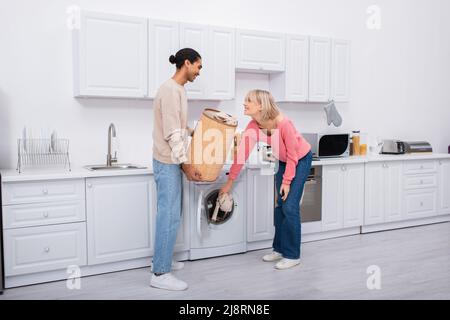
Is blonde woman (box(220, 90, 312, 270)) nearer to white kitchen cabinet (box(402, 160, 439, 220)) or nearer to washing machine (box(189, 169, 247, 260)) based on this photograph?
washing machine (box(189, 169, 247, 260))

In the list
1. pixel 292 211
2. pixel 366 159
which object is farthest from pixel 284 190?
pixel 366 159

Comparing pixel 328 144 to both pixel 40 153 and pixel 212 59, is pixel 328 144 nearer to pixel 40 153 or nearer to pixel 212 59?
pixel 212 59

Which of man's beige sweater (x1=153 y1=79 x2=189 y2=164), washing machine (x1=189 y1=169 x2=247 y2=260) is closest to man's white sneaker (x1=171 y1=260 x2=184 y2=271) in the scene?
washing machine (x1=189 y1=169 x2=247 y2=260)

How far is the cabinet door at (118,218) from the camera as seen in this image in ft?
10.5

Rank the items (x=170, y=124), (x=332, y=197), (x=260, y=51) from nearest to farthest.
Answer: (x=170, y=124)
(x=260, y=51)
(x=332, y=197)

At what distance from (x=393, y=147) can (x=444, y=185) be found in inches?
29.0

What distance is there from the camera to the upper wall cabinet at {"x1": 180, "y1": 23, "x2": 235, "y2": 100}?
3760mm

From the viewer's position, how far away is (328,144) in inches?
173

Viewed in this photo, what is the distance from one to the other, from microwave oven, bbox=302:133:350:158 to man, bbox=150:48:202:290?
63.8 inches

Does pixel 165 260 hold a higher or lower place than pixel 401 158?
lower

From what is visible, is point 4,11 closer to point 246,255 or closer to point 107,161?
point 107,161

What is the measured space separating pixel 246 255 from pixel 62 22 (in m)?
2.33
